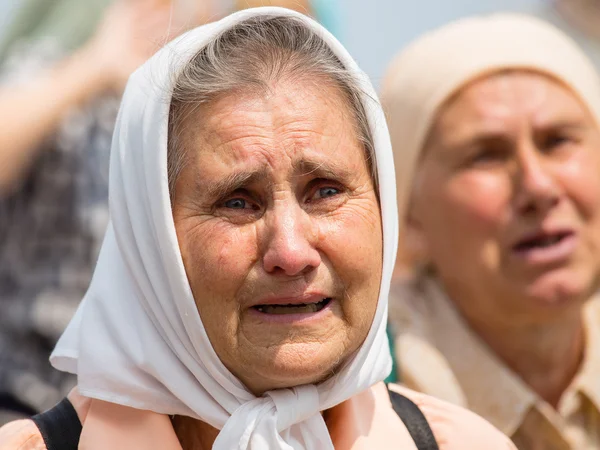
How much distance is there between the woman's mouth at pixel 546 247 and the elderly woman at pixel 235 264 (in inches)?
69.0

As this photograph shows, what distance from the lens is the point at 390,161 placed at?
119 inches

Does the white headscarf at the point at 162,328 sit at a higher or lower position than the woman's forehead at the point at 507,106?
lower

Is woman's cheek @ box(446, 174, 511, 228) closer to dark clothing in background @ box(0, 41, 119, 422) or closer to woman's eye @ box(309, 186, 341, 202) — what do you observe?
dark clothing in background @ box(0, 41, 119, 422)

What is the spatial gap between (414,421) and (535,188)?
1699 millimetres

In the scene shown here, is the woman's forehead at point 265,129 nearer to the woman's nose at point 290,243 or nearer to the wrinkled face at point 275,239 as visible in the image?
the wrinkled face at point 275,239

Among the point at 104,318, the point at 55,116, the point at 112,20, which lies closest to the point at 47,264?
the point at 55,116

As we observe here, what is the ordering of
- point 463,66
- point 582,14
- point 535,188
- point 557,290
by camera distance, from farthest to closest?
point 582,14
point 463,66
point 557,290
point 535,188

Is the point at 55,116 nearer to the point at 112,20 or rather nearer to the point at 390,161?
the point at 112,20

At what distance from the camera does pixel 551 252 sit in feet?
15.1

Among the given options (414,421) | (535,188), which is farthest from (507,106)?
(414,421)

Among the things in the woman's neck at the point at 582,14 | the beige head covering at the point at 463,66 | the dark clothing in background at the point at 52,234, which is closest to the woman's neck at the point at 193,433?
the dark clothing in background at the point at 52,234

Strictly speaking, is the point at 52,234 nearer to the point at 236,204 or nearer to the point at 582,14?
the point at 236,204

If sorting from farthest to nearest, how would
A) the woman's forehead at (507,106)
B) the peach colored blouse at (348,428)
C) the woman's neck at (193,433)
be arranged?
the woman's forehead at (507,106)
the woman's neck at (193,433)
the peach colored blouse at (348,428)

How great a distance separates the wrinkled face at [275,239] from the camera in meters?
2.76
